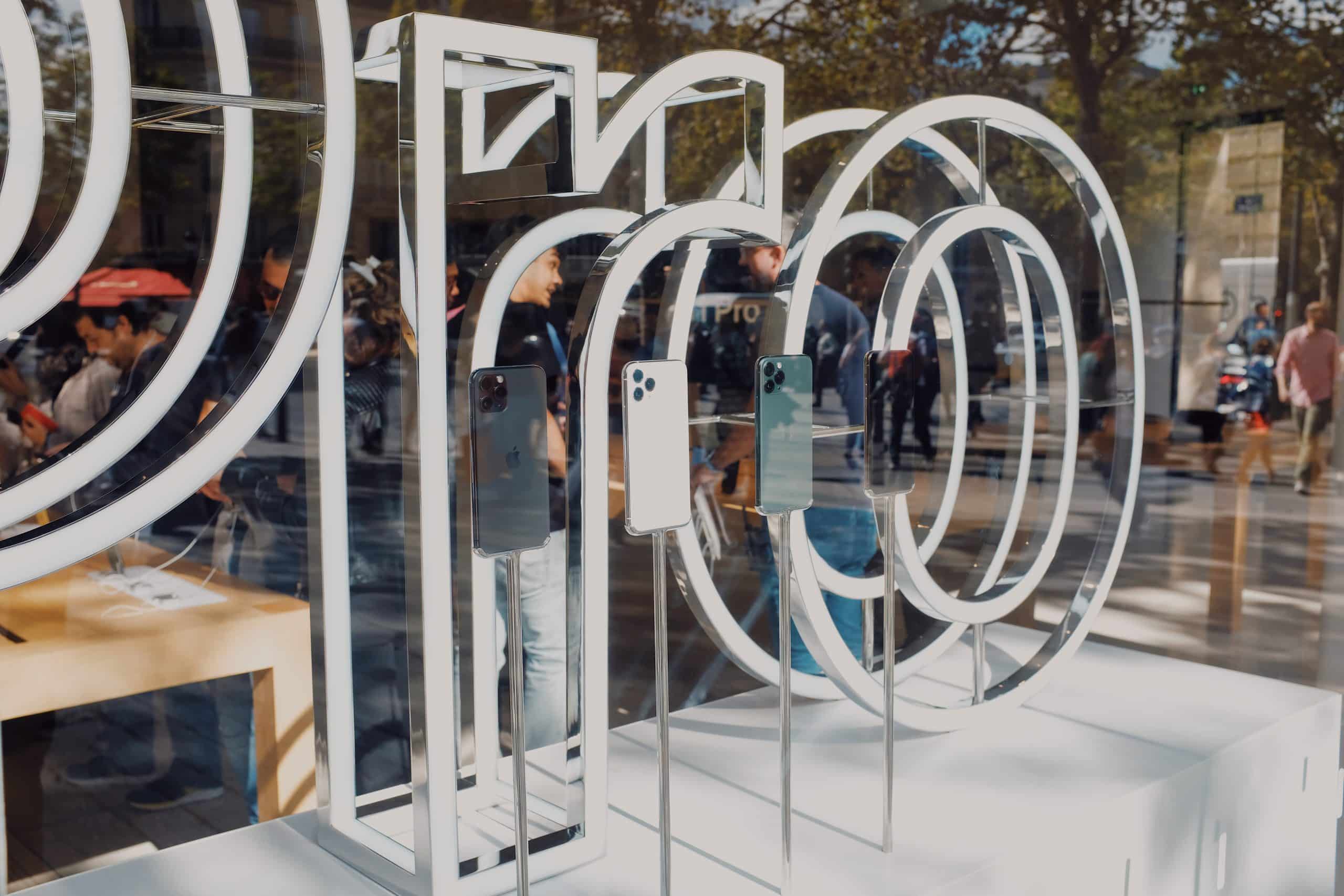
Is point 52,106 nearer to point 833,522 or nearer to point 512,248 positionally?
point 833,522

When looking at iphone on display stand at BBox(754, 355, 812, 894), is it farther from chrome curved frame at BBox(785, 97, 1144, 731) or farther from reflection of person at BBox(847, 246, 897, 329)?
reflection of person at BBox(847, 246, 897, 329)

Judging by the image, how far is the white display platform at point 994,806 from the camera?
1.74 m

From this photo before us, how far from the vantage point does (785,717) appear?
64.7 inches

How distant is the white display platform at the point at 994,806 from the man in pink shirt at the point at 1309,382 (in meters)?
2.37

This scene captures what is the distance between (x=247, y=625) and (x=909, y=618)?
2.39m

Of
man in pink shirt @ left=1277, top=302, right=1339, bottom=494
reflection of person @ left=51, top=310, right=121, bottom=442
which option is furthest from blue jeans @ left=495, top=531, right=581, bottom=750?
man in pink shirt @ left=1277, top=302, right=1339, bottom=494

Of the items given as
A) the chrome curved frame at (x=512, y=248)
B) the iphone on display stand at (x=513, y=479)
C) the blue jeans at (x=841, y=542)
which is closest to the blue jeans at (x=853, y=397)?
the blue jeans at (x=841, y=542)

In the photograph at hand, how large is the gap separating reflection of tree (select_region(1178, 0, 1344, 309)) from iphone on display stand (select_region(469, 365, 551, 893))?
4.18 metres

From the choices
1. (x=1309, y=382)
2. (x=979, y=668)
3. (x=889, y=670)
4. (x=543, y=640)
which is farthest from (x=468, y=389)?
(x=1309, y=382)

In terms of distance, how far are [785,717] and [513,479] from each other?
501mm

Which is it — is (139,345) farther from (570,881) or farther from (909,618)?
(570,881)

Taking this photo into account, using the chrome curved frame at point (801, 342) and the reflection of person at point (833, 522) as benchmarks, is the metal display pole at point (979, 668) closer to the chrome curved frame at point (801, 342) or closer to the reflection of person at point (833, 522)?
the chrome curved frame at point (801, 342)

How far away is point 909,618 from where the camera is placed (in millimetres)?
4355

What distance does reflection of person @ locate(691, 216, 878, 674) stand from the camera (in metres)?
3.18
